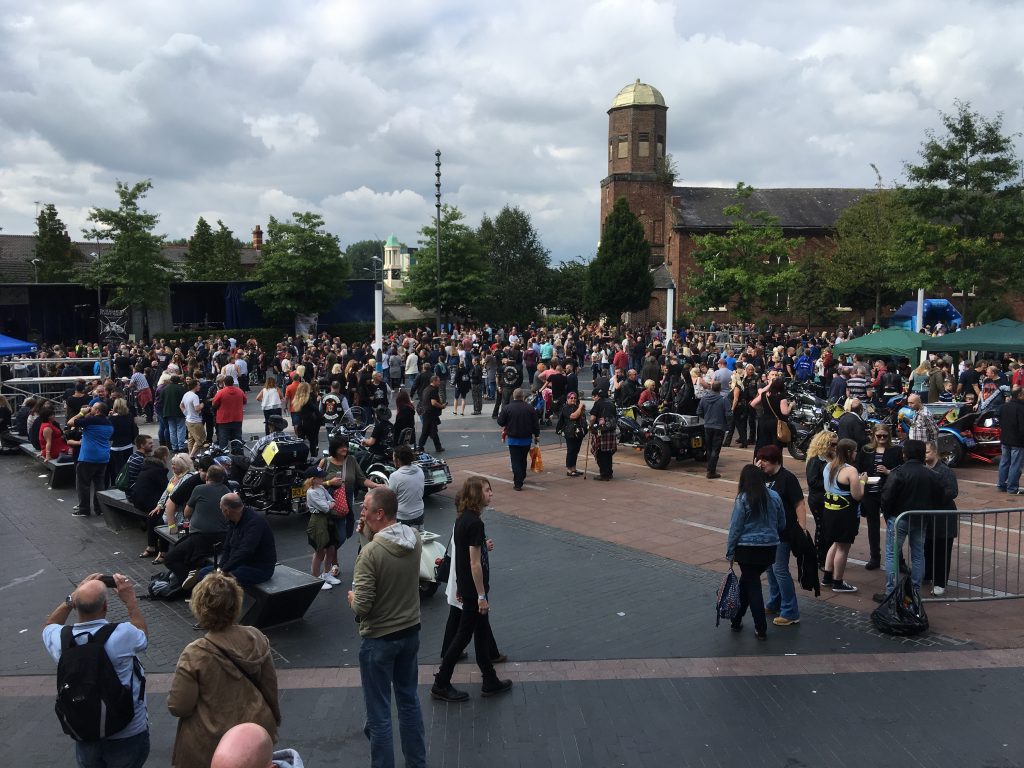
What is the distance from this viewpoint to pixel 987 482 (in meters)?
13.9

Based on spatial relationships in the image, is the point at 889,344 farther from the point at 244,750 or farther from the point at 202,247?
the point at 202,247

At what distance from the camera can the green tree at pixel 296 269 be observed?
42.5 metres

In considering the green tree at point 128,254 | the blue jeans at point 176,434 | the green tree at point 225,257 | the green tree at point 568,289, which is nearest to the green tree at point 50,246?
the green tree at point 225,257

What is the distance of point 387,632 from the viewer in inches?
207

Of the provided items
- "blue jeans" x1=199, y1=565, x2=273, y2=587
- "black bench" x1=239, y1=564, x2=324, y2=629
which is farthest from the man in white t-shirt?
"blue jeans" x1=199, y1=565, x2=273, y2=587

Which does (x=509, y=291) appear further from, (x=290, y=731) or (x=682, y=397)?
(x=290, y=731)

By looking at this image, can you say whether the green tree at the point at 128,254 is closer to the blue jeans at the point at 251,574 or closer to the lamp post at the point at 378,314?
the lamp post at the point at 378,314

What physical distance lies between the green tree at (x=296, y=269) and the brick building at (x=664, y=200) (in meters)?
24.1

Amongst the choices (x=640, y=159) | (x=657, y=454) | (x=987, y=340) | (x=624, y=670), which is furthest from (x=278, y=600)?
(x=640, y=159)

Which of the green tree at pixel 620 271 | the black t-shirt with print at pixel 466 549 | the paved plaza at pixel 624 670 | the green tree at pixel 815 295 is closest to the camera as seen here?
the paved plaza at pixel 624 670

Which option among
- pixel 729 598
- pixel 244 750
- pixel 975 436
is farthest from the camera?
pixel 975 436

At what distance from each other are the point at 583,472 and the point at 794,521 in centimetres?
745

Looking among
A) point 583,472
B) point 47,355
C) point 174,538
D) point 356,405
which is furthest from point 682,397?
point 47,355

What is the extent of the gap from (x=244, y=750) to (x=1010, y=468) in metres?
12.8
